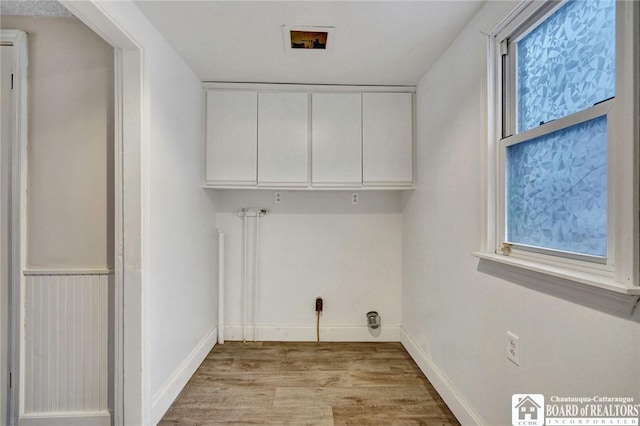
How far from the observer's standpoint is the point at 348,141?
2713 millimetres

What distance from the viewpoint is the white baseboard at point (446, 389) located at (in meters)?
1.70

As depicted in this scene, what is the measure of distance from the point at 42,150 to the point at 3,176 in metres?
0.25

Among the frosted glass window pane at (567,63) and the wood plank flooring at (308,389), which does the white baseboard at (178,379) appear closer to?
the wood plank flooring at (308,389)

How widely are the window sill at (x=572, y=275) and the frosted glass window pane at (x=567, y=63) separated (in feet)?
1.95

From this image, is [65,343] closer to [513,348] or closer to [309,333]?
[309,333]

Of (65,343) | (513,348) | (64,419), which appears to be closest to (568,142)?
(513,348)

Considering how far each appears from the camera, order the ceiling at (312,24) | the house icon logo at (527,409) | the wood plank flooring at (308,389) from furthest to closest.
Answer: the wood plank flooring at (308,389), the ceiling at (312,24), the house icon logo at (527,409)

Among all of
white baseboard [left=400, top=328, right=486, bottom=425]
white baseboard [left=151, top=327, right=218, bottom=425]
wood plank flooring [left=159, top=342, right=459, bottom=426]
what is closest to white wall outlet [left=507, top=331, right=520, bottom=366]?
white baseboard [left=400, top=328, right=486, bottom=425]

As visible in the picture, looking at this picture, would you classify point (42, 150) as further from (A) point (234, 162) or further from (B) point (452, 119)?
(B) point (452, 119)

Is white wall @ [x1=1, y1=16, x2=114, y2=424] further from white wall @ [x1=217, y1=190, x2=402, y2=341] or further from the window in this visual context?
the window

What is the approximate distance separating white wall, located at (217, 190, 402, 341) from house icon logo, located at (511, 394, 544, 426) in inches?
66.0

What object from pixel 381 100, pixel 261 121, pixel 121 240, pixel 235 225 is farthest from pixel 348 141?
pixel 121 240

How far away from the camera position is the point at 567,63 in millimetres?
1180

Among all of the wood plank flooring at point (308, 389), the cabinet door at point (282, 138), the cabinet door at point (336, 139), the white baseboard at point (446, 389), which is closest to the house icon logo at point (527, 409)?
the white baseboard at point (446, 389)
